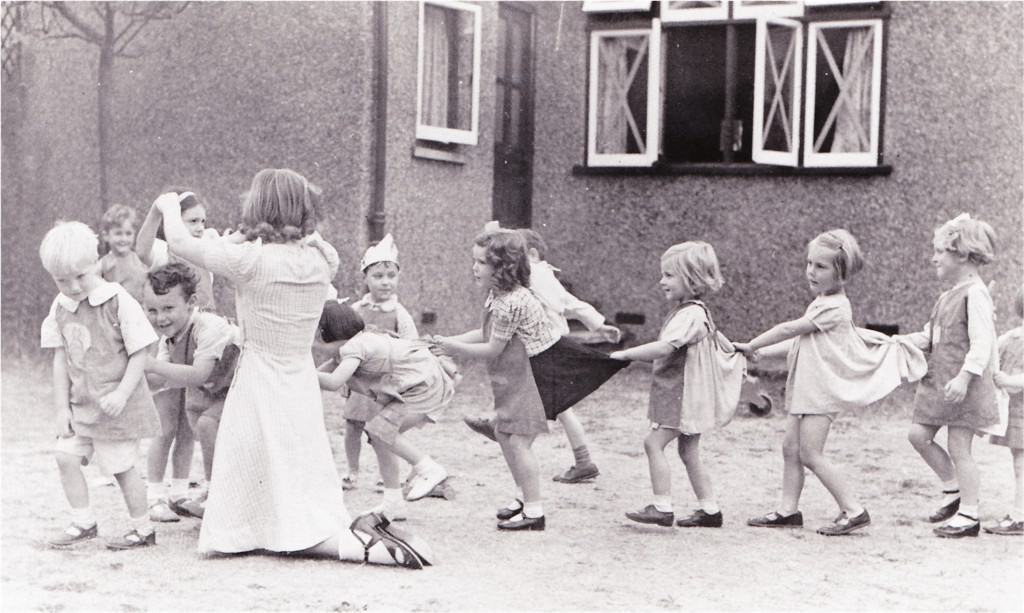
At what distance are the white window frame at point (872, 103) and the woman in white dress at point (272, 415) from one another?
8.12 m

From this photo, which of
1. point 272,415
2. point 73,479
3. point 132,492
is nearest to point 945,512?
point 272,415

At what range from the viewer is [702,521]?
5.78 metres

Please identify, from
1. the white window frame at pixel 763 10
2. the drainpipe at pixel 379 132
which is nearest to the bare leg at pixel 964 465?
the drainpipe at pixel 379 132

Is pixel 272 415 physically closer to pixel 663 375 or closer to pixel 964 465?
pixel 663 375

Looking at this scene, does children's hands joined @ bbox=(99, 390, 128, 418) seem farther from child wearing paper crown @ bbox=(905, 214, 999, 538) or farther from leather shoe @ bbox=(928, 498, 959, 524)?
leather shoe @ bbox=(928, 498, 959, 524)

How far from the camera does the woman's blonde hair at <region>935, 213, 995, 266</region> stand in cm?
583

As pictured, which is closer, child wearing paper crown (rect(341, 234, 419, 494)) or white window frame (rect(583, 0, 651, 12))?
child wearing paper crown (rect(341, 234, 419, 494))

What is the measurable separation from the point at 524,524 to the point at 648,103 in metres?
7.74

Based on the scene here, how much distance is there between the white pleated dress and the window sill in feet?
26.7

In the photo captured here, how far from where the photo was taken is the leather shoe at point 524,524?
18.2 feet

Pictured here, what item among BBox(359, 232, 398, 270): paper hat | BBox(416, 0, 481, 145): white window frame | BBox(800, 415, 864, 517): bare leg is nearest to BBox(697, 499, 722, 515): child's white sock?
BBox(800, 415, 864, 517): bare leg

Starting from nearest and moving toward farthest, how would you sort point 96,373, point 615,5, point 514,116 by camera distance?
point 96,373, point 615,5, point 514,116

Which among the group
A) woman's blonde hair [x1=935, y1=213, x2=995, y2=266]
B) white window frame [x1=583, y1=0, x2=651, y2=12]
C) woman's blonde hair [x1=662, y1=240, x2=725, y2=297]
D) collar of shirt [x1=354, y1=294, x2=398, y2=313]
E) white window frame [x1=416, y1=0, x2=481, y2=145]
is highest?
white window frame [x1=583, y1=0, x2=651, y2=12]

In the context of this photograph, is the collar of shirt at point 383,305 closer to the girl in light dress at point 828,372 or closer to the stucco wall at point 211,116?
the girl in light dress at point 828,372
